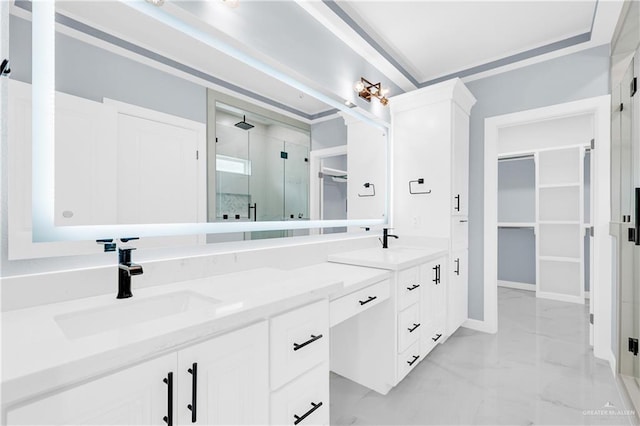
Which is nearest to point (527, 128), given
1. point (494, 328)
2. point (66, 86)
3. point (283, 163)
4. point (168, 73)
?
point (494, 328)

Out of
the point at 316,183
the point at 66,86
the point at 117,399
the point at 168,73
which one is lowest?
the point at 117,399

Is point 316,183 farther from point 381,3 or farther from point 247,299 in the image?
point 381,3

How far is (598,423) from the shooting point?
5.39ft

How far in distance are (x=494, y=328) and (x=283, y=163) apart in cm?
→ 256

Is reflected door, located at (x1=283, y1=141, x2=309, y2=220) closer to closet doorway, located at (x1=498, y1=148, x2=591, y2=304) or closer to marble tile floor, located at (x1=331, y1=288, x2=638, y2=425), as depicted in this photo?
marble tile floor, located at (x1=331, y1=288, x2=638, y2=425)

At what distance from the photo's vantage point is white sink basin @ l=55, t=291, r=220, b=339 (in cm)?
93

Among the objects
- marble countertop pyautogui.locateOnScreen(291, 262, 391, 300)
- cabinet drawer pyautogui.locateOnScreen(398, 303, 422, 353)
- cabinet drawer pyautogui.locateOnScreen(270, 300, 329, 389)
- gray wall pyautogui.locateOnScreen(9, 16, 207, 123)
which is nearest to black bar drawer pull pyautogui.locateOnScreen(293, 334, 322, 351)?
cabinet drawer pyautogui.locateOnScreen(270, 300, 329, 389)

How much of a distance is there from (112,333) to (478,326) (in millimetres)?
3120

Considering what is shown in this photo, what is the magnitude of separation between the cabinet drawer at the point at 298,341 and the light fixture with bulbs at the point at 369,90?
6.19 feet

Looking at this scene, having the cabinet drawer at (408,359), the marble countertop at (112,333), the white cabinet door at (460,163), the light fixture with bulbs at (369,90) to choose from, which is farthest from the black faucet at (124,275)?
the white cabinet door at (460,163)

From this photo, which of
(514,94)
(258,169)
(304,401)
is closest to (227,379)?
(304,401)

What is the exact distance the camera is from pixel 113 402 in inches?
26.2

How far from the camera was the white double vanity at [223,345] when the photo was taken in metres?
0.62

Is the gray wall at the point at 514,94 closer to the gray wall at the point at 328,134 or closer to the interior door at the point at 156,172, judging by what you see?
the gray wall at the point at 328,134
